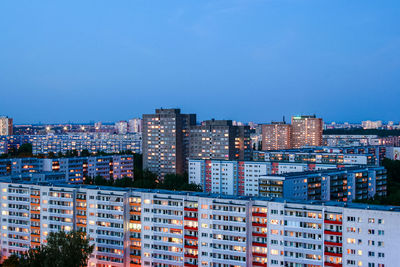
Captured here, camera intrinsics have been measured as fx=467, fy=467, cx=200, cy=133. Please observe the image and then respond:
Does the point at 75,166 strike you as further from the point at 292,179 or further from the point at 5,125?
the point at 5,125

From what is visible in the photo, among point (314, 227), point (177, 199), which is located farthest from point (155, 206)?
point (314, 227)

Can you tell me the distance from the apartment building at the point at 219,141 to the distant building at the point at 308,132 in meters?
68.0

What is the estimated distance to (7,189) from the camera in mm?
46188

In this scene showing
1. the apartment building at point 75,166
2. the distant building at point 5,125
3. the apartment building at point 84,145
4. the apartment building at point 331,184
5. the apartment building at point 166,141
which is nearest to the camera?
the apartment building at point 331,184

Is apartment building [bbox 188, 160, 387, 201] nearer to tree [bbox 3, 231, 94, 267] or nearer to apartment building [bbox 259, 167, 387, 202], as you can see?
apartment building [bbox 259, 167, 387, 202]

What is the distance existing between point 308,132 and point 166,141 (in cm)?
7832

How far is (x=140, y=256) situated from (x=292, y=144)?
5073 inches

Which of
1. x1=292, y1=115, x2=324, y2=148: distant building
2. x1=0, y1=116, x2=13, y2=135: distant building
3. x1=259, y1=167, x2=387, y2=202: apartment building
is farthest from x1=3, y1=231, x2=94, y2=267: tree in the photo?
x1=0, y1=116, x2=13, y2=135: distant building

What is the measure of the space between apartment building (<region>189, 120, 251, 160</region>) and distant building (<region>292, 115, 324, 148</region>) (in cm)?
6795

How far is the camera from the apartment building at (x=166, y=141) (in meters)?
96.6

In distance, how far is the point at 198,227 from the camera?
38031 mm

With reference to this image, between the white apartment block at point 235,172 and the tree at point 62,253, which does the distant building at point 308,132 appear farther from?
the tree at point 62,253

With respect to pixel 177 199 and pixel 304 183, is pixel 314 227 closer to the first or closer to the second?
pixel 177 199

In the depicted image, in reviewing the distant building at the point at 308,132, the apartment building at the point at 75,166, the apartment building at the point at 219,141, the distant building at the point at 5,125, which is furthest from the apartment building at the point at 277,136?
the distant building at the point at 5,125
